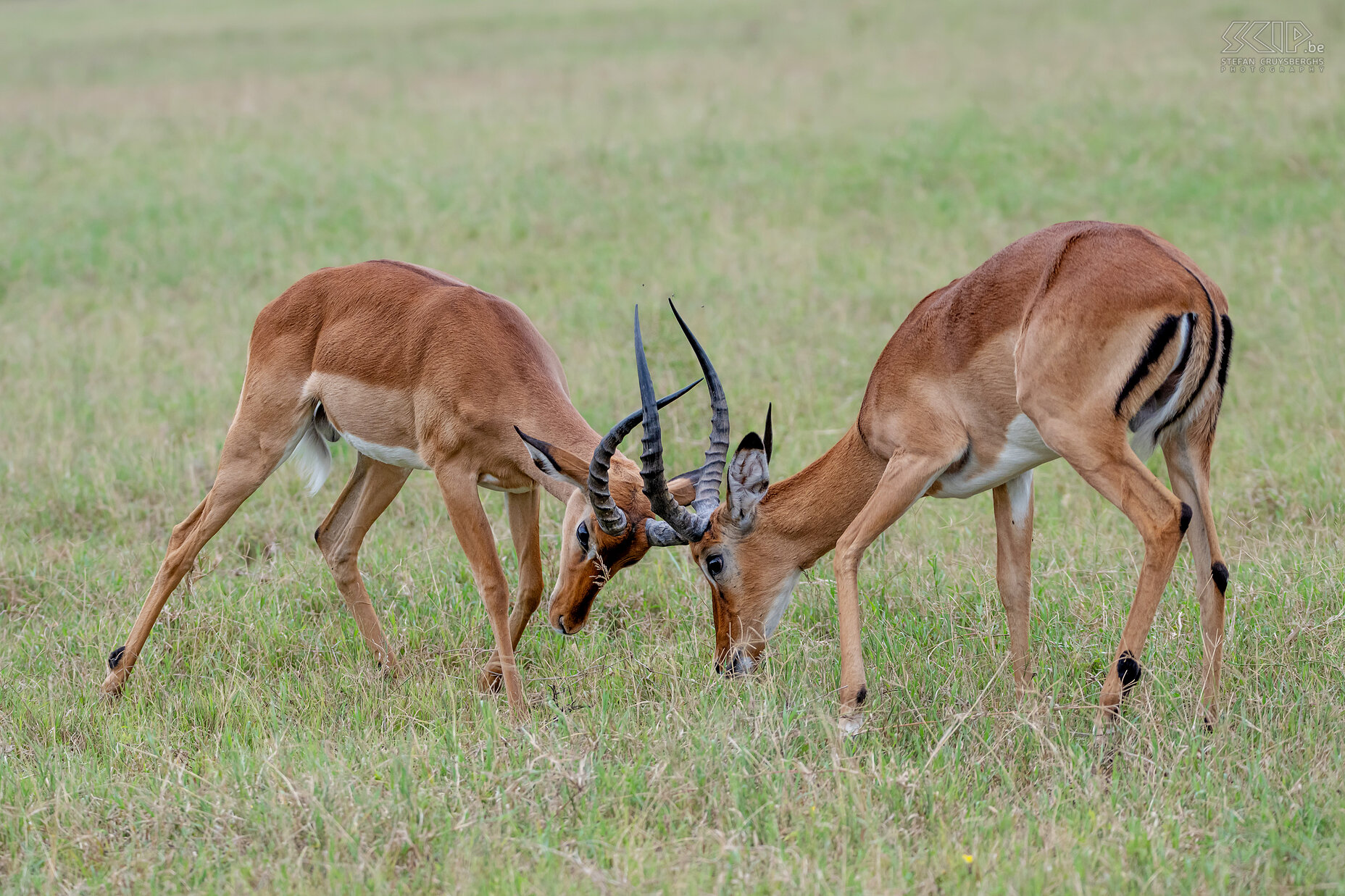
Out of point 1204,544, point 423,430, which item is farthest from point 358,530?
point 1204,544

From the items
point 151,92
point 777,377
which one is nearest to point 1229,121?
point 777,377

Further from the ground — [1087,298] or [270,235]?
[1087,298]

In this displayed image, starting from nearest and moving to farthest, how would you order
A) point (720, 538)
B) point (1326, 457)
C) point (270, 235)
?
point (720, 538) → point (1326, 457) → point (270, 235)

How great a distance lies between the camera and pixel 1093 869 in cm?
300

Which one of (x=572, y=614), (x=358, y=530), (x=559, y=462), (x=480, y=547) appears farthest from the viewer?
(x=358, y=530)

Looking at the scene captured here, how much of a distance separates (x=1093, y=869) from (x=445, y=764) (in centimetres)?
170

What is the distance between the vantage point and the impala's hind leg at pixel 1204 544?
12.5 ft

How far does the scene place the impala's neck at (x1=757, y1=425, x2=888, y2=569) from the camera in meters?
4.39

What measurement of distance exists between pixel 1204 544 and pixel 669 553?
7.32ft

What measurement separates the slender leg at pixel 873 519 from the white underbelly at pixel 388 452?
157cm

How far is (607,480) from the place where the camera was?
4.02m

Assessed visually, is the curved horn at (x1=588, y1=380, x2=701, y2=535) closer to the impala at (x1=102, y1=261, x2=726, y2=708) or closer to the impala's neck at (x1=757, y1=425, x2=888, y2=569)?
the impala at (x1=102, y1=261, x2=726, y2=708)

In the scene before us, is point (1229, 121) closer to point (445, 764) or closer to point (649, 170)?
point (649, 170)

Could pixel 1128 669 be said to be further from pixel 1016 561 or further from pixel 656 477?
pixel 656 477
